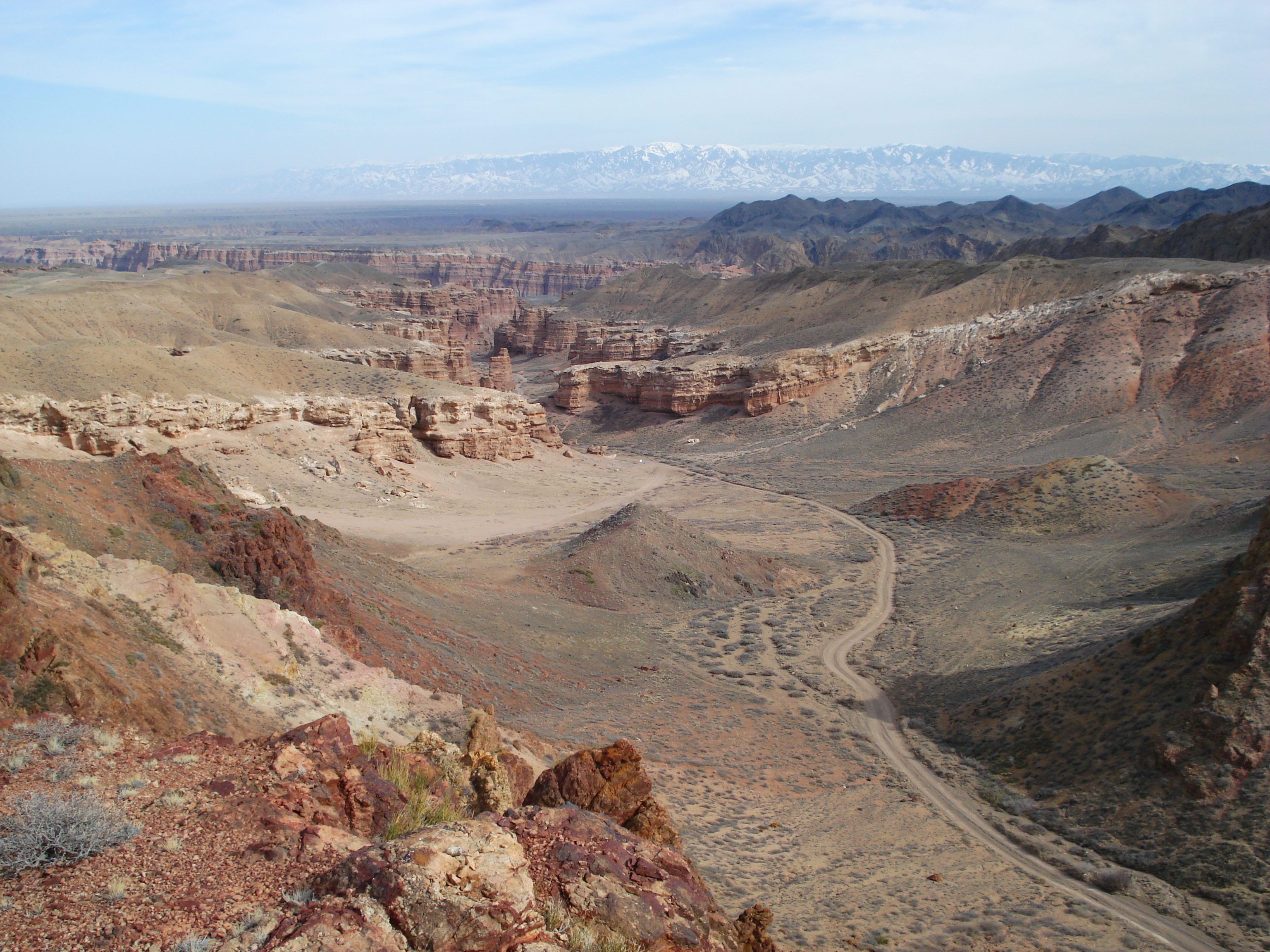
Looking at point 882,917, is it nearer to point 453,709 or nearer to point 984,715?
point 453,709

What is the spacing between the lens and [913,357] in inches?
2413

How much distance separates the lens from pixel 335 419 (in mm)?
40000

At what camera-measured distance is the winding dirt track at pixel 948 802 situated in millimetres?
11250

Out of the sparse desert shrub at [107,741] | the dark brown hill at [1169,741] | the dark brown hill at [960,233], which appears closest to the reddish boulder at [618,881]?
Result: the sparse desert shrub at [107,741]

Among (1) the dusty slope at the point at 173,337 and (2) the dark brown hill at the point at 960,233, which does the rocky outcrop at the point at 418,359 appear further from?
(2) the dark brown hill at the point at 960,233

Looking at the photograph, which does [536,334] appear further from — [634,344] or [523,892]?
[523,892]

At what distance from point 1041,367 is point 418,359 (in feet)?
132

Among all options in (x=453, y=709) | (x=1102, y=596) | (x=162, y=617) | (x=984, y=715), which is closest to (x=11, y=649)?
(x=162, y=617)

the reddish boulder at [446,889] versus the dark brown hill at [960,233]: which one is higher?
the dark brown hill at [960,233]

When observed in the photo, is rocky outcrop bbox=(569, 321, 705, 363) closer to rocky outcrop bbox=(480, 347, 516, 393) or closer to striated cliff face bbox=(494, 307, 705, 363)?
striated cliff face bbox=(494, 307, 705, 363)

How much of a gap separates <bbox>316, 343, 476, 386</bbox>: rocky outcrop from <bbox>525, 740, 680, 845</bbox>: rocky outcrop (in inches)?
1763

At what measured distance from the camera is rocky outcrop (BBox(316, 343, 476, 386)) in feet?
179

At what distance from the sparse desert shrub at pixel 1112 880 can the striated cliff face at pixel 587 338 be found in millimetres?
66315

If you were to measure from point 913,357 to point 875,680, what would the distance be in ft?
144
